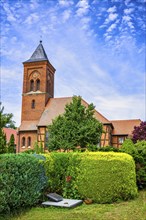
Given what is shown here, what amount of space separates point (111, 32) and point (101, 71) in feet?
11.4

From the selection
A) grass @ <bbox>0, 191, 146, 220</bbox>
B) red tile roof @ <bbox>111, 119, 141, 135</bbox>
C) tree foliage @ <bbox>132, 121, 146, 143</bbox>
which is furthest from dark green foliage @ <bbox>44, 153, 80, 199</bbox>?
red tile roof @ <bbox>111, 119, 141, 135</bbox>

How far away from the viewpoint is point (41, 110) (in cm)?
3841

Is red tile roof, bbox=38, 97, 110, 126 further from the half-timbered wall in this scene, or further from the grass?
the grass

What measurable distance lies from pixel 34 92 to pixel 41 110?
3.27m

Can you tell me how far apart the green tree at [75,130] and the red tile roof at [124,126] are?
1127 cm

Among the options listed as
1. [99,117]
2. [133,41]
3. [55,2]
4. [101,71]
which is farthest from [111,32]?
[99,117]

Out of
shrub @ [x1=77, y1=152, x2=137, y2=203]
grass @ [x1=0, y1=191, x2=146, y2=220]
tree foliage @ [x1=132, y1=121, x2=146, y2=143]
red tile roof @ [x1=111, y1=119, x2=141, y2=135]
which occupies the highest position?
red tile roof @ [x1=111, y1=119, x2=141, y2=135]

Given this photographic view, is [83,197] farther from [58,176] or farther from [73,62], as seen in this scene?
[73,62]

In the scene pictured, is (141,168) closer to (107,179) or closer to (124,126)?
(107,179)

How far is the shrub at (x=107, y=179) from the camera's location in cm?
962

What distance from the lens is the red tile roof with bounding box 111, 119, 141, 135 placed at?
36.5 m

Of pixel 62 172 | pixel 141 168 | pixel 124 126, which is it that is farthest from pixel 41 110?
pixel 62 172

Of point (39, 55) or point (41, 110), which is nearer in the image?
point (41, 110)

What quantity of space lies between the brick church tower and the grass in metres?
28.1
